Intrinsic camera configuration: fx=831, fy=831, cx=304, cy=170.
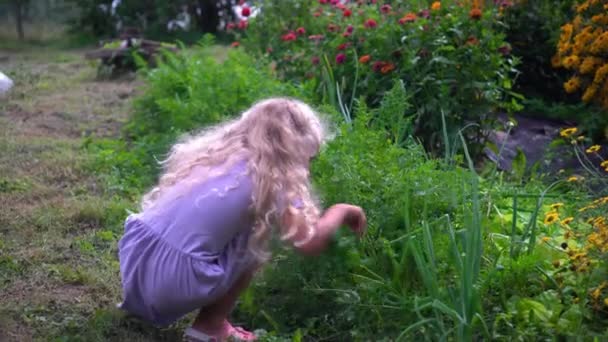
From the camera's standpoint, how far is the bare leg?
3053mm

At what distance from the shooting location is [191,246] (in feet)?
9.59

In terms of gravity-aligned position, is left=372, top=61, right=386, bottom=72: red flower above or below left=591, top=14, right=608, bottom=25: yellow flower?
below

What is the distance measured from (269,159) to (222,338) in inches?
26.9

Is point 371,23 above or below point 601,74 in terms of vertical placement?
above

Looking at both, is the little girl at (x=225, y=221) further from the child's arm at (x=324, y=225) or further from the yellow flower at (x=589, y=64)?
the yellow flower at (x=589, y=64)

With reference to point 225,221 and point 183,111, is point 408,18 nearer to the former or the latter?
point 183,111

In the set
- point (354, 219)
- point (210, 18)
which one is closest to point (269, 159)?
point (354, 219)

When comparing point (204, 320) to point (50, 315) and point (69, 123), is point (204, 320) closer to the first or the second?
point (50, 315)

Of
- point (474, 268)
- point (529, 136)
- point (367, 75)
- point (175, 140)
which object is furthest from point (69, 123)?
point (474, 268)

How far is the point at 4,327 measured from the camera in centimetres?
317

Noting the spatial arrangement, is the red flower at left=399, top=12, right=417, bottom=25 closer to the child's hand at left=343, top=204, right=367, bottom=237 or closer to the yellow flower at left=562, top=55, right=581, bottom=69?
the yellow flower at left=562, top=55, right=581, bottom=69

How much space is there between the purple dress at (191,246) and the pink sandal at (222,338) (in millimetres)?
84

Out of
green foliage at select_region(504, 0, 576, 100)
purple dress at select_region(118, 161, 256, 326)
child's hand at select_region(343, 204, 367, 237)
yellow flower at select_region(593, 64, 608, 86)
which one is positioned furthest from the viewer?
green foliage at select_region(504, 0, 576, 100)

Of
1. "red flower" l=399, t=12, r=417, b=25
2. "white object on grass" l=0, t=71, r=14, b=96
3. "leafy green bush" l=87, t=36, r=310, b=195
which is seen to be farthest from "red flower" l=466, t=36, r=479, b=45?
"white object on grass" l=0, t=71, r=14, b=96
